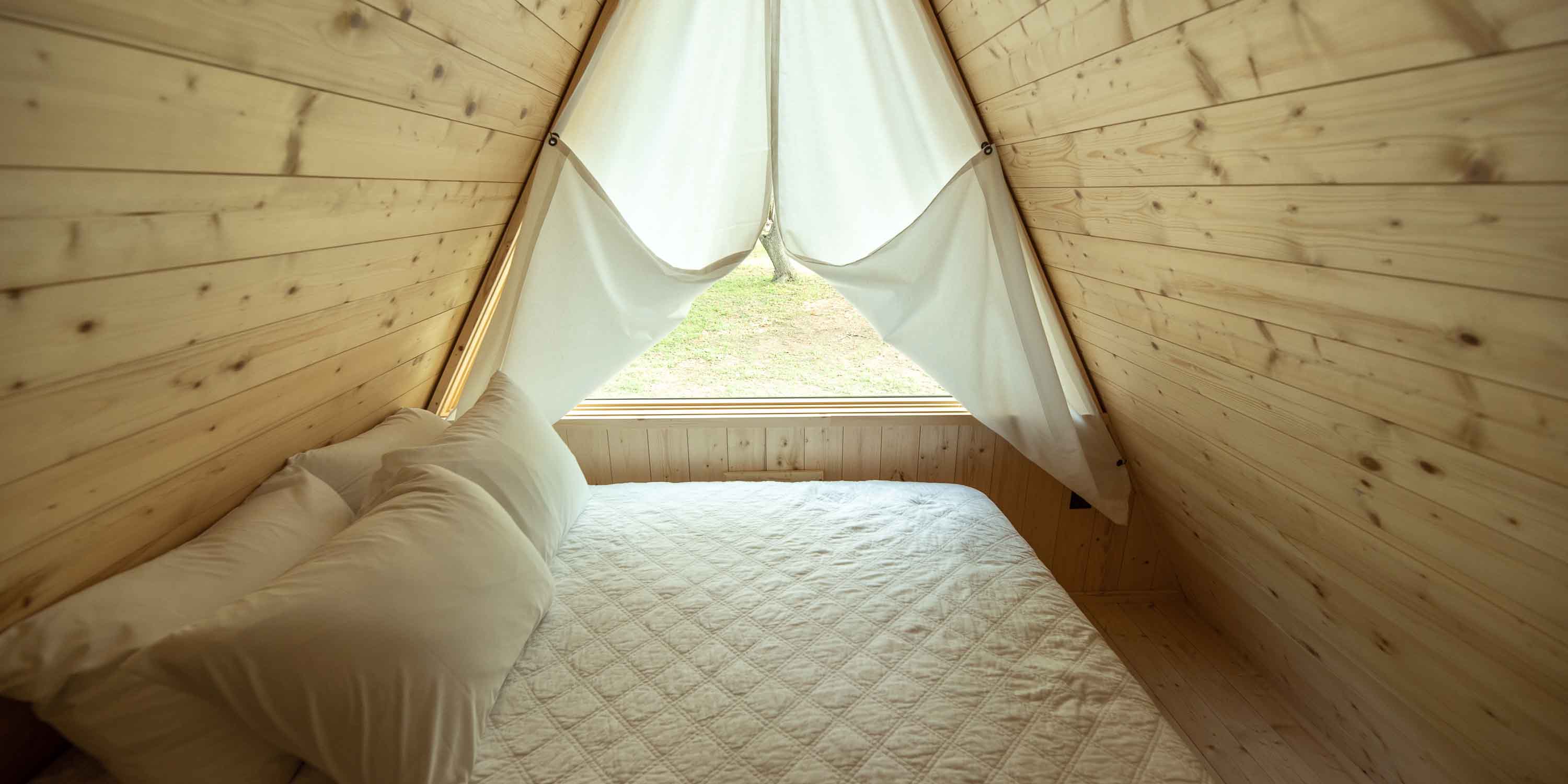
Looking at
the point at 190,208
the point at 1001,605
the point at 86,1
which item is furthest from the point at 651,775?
the point at 86,1

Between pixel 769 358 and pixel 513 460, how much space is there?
1.13 m

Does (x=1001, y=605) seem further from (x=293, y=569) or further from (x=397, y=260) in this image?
(x=397, y=260)

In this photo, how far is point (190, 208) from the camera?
884mm

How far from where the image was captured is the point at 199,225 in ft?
3.00

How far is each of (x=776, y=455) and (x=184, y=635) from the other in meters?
1.68

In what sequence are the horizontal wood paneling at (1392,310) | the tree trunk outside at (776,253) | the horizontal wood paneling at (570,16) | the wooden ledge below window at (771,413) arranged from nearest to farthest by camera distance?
the horizontal wood paneling at (1392,310)
the horizontal wood paneling at (570,16)
the tree trunk outside at (776,253)
the wooden ledge below window at (771,413)

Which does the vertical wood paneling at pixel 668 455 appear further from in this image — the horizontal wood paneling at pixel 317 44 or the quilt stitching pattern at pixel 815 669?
the horizontal wood paneling at pixel 317 44

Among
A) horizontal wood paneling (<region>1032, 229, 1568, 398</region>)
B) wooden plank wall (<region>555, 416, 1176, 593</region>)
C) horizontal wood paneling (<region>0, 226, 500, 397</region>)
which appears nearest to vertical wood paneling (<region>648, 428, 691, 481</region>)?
wooden plank wall (<region>555, 416, 1176, 593</region>)

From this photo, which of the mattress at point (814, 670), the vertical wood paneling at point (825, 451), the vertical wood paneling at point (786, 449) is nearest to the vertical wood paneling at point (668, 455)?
the vertical wood paneling at point (786, 449)

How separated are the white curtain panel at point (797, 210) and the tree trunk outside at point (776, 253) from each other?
3.6 inches

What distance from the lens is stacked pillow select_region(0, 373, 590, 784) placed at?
89 cm

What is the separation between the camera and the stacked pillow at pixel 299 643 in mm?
893

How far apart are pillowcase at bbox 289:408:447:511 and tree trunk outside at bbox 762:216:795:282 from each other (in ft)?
3.64

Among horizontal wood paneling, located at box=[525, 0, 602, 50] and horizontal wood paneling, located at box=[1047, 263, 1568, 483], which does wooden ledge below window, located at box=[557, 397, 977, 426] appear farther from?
horizontal wood paneling, located at box=[525, 0, 602, 50]
